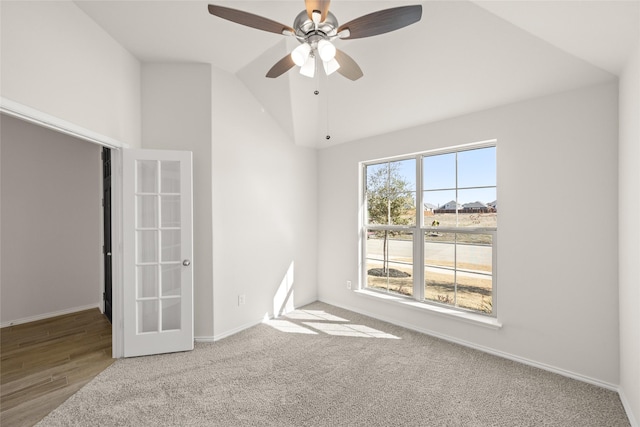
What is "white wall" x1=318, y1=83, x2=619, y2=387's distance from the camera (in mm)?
2236

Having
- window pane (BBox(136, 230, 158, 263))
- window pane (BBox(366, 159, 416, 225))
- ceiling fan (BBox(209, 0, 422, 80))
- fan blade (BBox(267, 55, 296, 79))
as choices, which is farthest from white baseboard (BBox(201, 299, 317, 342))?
ceiling fan (BBox(209, 0, 422, 80))

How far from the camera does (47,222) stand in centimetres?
388

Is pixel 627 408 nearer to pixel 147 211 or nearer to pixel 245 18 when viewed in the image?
pixel 245 18

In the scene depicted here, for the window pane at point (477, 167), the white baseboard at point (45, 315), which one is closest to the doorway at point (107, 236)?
the white baseboard at point (45, 315)

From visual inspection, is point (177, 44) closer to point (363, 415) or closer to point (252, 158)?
point (252, 158)

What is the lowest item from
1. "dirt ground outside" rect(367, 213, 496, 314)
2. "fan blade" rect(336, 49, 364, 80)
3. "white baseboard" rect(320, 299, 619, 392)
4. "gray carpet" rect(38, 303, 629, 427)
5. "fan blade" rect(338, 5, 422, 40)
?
"gray carpet" rect(38, 303, 629, 427)

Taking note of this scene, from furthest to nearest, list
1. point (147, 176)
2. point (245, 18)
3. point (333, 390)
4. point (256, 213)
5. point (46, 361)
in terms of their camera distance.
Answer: point (256, 213) → point (147, 176) → point (46, 361) → point (333, 390) → point (245, 18)

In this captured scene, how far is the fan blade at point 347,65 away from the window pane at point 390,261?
215 cm

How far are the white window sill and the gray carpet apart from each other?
0.97 ft

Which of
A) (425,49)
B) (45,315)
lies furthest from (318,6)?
(45,315)

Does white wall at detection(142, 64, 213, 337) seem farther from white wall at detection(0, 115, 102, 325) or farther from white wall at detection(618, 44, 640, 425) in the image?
white wall at detection(618, 44, 640, 425)

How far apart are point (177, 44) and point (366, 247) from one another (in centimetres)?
316

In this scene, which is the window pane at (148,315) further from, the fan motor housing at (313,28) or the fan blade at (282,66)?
the fan motor housing at (313,28)

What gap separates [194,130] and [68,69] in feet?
3.57
